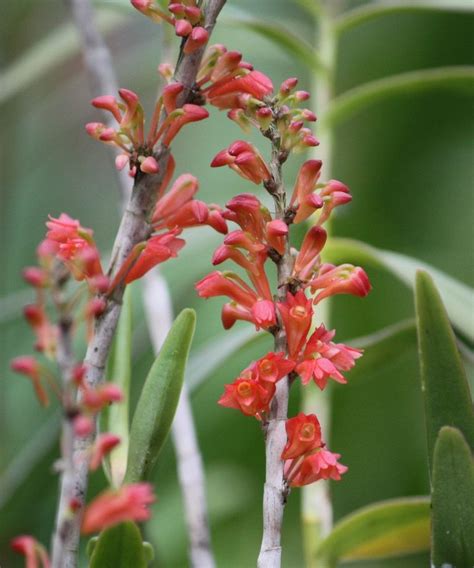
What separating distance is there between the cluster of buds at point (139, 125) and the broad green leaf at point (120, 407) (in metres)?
0.09

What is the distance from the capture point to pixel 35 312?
0.26 metres

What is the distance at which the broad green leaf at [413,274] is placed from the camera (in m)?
0.49

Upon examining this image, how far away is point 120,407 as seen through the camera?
1.26 ft

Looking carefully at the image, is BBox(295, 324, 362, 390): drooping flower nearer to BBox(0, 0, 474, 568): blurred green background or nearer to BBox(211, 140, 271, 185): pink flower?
BBox(211, 140, 271, 185): pink flower

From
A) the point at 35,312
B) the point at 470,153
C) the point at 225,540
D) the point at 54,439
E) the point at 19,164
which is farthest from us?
the point at 19,164

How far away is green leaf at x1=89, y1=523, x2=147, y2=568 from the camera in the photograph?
0.31 meters

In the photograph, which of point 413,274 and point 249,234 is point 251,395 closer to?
point 249,234

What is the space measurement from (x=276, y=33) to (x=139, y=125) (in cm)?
34

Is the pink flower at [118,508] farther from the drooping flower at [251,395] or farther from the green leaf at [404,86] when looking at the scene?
the green leaf at [404,86]

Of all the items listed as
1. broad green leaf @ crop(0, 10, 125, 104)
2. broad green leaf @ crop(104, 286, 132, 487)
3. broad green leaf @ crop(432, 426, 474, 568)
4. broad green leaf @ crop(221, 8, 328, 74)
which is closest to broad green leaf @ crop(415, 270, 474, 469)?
broad green leaf @ crop(432, 426, 474, 568)

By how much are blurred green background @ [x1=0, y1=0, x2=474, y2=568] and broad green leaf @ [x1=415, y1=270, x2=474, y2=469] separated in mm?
209

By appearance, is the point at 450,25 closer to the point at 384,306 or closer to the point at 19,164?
the point at 384,306

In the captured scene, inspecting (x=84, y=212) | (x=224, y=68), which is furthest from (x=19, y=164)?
(x=224, y=68)

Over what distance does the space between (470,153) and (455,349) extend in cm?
90
